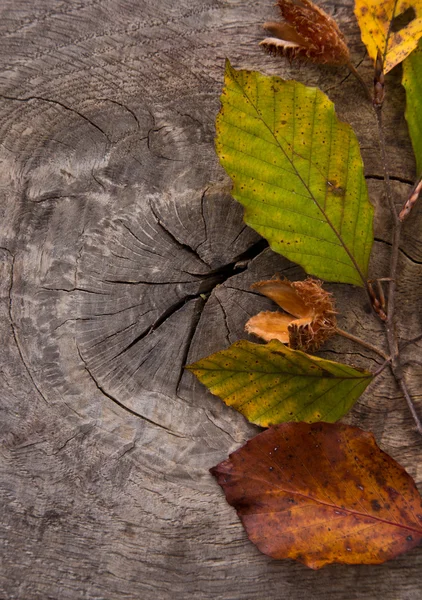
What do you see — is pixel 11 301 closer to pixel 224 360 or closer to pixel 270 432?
pixel 224 360

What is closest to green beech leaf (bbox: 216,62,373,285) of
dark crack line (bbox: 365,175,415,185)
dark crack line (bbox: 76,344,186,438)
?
dark crack line (bbox: 365,175,415,185)

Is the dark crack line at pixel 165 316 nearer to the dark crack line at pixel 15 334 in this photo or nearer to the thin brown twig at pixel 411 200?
the dark crack line at pixel 15 334

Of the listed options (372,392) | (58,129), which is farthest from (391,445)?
(58,129)

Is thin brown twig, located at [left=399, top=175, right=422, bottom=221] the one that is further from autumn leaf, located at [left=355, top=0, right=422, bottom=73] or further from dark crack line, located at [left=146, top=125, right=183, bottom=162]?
dark crack line, located at [left=146, top=125, right=183, bottom=162]

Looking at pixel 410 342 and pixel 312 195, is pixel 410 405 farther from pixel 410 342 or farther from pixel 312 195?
pixel 312 195

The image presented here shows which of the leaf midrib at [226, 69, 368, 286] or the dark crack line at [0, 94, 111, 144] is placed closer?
the leaf midrib at [226, 69, 368, 286]

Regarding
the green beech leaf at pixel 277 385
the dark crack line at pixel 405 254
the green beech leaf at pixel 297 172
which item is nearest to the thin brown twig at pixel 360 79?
the green beech leaf at pixel 297 172
